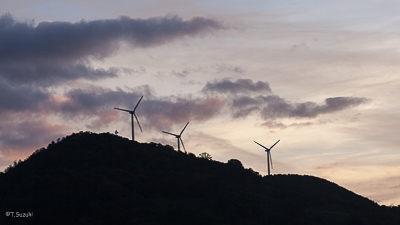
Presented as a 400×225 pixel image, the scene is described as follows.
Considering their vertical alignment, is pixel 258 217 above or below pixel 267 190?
below

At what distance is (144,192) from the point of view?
14350 cm

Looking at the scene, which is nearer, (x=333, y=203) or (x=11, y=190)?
(x=11, y=190)

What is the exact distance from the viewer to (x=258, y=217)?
135250mm

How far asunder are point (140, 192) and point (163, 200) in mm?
6235

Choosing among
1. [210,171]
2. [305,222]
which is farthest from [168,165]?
[305,222]

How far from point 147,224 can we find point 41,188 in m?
31.5

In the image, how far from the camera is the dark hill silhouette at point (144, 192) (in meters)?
126

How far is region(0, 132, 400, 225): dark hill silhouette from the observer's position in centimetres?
12631

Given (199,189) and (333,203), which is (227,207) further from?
(333,203)

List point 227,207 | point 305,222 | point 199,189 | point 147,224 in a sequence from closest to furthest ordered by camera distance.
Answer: point 147,224
point 305,222
point 227,207
point 199,189

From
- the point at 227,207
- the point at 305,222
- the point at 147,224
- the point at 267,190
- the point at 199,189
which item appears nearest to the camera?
the point at 147,224

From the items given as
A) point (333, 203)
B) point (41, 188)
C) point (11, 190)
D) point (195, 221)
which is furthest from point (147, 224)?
point (333, 203)

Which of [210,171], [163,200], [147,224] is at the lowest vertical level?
[147,224]

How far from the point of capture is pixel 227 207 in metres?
138
